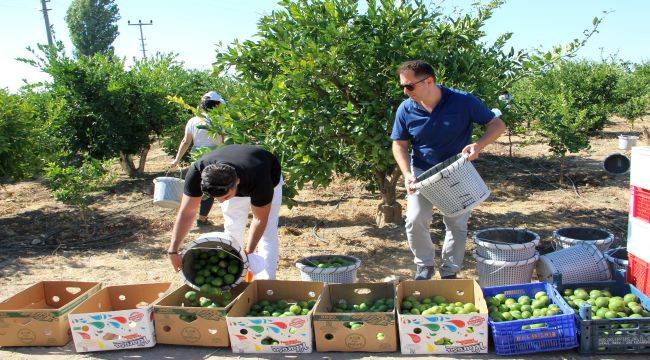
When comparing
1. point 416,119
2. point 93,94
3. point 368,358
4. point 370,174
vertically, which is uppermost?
point 93,94

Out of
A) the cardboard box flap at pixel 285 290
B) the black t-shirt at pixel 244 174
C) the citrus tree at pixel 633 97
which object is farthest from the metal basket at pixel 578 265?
the citrus tree at pixel 633 97

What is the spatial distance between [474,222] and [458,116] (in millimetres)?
3046

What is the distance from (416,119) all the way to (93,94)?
821 centimetres

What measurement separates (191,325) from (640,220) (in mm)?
3203

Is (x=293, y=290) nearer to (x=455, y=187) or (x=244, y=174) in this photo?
(x=244, y=174)

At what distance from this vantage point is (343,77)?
17.0 ft

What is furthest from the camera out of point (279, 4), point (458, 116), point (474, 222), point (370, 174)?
point (474, 222)

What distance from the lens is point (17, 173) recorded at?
800 centimetres

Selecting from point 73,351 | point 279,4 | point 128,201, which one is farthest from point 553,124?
point 73,351

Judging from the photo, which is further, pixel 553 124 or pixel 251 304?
pixel 553 124

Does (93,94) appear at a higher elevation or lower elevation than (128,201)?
higher

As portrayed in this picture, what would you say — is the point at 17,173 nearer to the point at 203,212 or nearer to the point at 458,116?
the point at 203,212

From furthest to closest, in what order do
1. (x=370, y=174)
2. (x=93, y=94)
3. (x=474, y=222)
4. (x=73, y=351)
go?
(x=93, y=94) < (x=474, y=222) < (x=370, y=174) < (x=73, y=351)

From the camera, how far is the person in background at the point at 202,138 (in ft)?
19.9
